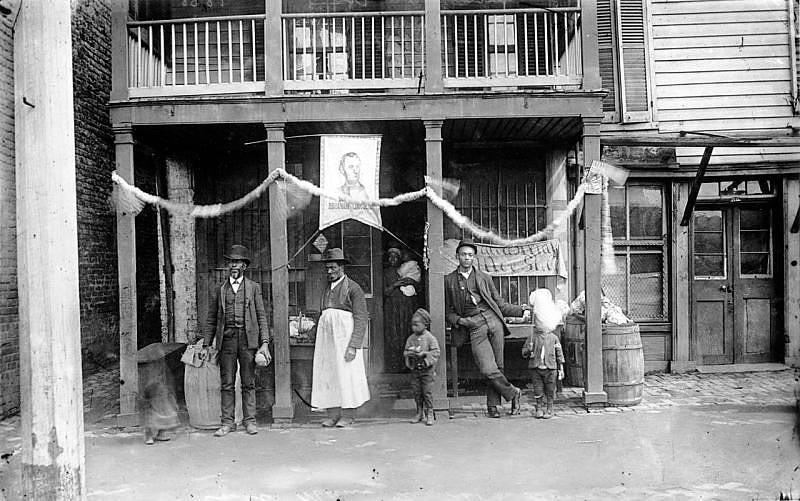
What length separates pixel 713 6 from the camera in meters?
10.8

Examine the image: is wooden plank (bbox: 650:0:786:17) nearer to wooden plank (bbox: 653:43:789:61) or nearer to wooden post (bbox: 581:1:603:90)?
wooden plank (bbox: 653:43:789:61)

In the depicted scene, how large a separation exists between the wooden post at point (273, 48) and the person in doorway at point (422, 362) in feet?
10.9

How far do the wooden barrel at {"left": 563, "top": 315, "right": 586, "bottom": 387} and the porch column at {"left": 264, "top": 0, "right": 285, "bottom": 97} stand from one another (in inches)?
198

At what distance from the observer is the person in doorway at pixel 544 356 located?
25.9 feet

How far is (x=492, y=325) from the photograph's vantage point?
802 cm

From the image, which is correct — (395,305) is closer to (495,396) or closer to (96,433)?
(495,396)

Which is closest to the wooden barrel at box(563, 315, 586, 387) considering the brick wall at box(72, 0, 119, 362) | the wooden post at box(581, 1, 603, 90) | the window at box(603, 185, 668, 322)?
the window at box(603, 185, 668, 322)

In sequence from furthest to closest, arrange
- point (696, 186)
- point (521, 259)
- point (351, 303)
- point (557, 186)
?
point (557, 186)
point (696, 186)
point (521, 259)
point (351, 303)

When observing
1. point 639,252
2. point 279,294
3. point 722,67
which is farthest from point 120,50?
point 722,67

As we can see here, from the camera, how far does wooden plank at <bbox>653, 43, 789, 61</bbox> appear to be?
1077 cm

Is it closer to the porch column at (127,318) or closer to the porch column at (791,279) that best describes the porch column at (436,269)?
the porch column at (127,318)

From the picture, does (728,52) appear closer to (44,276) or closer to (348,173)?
(348,173)

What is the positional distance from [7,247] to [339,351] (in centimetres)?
452

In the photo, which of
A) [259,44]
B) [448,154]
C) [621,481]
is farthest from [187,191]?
[621,481]
